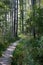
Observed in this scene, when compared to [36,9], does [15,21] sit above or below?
below

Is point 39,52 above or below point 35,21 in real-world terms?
below

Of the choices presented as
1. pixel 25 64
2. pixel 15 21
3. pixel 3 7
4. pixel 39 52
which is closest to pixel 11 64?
pixel 25 64

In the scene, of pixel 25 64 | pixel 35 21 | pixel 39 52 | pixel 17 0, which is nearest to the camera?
pixel 39 52

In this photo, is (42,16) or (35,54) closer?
(35,54)

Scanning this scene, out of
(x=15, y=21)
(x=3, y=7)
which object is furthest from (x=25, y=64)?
(x=15, y=21)

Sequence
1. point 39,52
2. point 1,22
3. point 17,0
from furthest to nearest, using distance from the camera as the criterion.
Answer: point 17,0, point 1,22, point 39,52

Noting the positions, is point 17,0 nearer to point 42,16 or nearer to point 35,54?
point 42,16

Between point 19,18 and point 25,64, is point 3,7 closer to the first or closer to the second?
point 25,64

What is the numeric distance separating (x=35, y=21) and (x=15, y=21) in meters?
20.6

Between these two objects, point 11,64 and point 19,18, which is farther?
point 19,18

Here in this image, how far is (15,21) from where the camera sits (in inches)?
1200

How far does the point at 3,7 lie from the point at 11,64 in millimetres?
3765

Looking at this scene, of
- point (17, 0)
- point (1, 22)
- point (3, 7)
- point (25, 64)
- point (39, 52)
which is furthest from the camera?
point (17, 0)

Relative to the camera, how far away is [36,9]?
10.3 m
